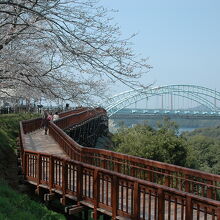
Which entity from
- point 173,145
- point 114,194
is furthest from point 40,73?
point 173,145

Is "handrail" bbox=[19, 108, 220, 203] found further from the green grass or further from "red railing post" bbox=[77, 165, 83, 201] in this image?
the green grass

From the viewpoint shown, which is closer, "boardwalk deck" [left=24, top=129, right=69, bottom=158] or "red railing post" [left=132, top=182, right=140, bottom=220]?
"red railing post" [left=132, top=182, right=140, bottom=220]

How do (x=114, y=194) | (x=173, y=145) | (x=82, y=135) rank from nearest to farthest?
1. (x=114, y=194)
2. (x=173, y=145)
3. (x=82, y=135)

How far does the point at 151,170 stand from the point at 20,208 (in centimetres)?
334

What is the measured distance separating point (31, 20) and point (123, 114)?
81.6 metres

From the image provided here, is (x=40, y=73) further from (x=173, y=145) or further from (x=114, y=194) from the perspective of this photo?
(x=173, y=145)

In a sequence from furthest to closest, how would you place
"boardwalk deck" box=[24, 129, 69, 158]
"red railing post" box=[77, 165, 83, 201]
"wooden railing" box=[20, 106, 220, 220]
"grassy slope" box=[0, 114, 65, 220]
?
"boardwalk deck" box=[24, 129, 69, 158], "red railing post" box=[77, 165, 83, 201], "grassy slope" box=[0, 114, 65, 220], "wooden railing" box=[20, 106, 220, 220]

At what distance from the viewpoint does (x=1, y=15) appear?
1169 cm

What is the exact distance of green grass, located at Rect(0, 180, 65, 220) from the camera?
345 inches

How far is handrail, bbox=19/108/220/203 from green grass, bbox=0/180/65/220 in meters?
2.29

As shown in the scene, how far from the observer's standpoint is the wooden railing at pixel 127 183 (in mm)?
7189

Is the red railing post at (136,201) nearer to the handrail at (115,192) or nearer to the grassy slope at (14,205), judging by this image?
the handrail at (115,192)

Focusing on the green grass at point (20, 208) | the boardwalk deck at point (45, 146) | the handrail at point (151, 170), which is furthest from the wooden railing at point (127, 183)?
the boardwalk deck at point (45, 146)

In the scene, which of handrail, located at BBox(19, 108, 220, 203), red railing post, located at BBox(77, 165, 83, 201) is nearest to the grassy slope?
red railing post, located at BBox(77, 165, 83, 201)
